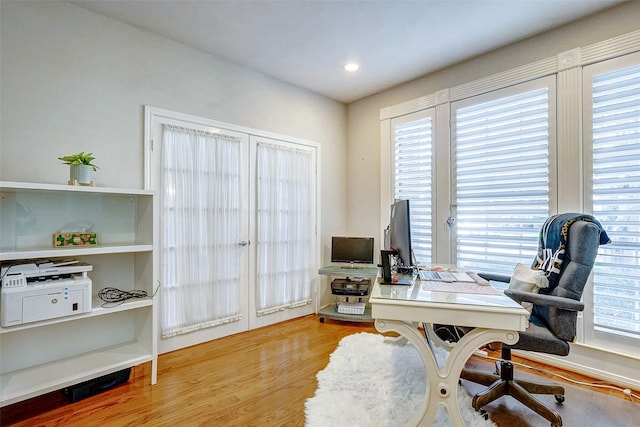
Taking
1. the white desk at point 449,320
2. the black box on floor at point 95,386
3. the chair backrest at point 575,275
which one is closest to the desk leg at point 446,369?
the white desk at point 449,320

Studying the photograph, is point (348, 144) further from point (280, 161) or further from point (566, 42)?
point (566, 42)

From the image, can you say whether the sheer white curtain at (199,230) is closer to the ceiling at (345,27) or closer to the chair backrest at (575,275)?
the ceiling at (345,27)

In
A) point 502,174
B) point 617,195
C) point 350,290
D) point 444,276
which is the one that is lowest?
point 350,290

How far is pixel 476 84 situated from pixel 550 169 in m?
1.11

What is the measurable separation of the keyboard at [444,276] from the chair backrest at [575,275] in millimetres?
493

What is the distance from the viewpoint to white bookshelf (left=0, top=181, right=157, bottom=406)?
6.37 feet

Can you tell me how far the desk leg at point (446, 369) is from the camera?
1.57 metres

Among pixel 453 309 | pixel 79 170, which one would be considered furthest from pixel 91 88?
pixel 453 309

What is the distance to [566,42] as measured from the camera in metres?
2.60

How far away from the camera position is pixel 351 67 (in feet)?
11.0

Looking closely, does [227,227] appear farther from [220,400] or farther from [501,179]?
[501,179]

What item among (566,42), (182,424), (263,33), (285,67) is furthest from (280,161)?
(566,42)

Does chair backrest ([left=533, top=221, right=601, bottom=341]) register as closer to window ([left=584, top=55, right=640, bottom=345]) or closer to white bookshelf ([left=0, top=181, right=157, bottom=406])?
window ([left=584, top=55, right=640, bottom=345])

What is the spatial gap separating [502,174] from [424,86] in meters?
1.39
